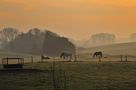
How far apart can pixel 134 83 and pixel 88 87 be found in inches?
205

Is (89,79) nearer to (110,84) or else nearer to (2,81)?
(110,84)

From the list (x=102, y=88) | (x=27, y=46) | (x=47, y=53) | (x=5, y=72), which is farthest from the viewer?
(x=27, y=46)

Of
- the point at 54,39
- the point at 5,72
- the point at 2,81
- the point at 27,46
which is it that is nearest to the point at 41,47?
the point at 54,39

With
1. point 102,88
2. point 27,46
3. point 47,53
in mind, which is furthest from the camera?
point 27,46

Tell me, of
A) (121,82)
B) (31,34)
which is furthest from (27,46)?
(121,82)

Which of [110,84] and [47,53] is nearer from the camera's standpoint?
[110,84]

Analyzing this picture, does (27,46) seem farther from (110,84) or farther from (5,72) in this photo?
(110,84)

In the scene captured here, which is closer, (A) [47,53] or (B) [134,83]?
(B) [134,83]

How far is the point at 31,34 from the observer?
173000 mm

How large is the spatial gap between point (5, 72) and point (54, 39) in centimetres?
9749

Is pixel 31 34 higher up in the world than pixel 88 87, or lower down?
higher up

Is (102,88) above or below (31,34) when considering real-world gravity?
below

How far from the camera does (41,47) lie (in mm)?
146625

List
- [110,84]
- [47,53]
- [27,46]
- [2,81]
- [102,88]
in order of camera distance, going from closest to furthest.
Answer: [102,88] → [110,84] → [2,81] → [47,53] → [27,46]
